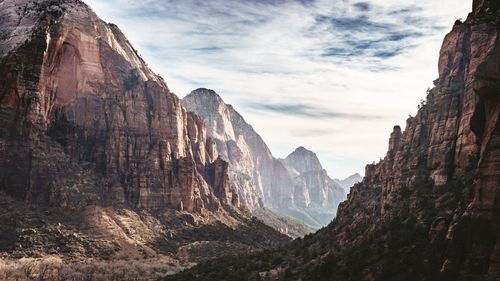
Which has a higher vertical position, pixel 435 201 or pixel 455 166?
pixel 455 166

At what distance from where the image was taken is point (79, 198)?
11925 cm

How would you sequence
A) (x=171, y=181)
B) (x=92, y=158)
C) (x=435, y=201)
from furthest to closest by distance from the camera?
(x=171, y=181)
(x=92, y=158)
(x=435, y=201)

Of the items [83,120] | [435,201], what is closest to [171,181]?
[83,120]

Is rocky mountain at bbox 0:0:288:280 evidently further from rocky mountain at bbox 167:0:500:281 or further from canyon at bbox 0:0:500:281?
rocky mountain at bbox 167:0:500:281

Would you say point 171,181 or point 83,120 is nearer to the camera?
point 83,120

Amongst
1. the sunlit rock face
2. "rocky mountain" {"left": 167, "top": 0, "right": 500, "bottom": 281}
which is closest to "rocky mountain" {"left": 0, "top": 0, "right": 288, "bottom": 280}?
"rocky mountain" {"left": 167, "top": 0, "right": 500, "bottom": 281}

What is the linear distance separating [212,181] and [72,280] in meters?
103

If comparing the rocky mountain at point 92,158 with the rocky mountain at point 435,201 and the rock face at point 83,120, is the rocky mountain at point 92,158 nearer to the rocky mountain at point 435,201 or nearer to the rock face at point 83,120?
the rock face at point 83,120

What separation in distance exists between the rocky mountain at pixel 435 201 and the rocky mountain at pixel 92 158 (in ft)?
130

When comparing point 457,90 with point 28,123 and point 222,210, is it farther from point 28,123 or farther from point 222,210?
point 222,210

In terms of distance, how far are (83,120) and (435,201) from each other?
375 feet

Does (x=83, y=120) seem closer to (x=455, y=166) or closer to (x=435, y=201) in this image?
(x=455, y=166)

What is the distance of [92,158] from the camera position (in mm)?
136250

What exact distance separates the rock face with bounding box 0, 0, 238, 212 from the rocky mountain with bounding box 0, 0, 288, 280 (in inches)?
11.7
